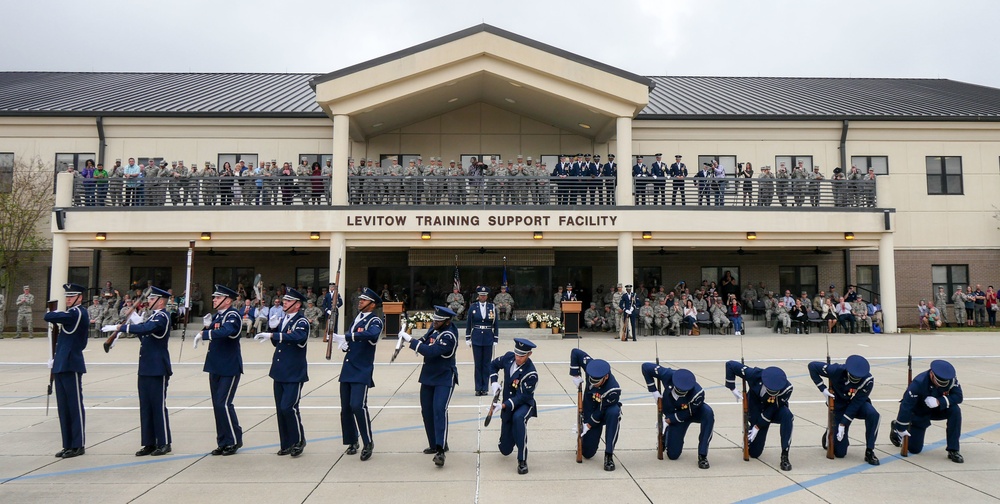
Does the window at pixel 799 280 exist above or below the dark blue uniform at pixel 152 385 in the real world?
above

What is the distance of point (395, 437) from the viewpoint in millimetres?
8430

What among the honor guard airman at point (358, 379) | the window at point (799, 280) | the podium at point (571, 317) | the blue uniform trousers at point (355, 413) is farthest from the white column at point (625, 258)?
the blue uniform trousers at point (355, 413)

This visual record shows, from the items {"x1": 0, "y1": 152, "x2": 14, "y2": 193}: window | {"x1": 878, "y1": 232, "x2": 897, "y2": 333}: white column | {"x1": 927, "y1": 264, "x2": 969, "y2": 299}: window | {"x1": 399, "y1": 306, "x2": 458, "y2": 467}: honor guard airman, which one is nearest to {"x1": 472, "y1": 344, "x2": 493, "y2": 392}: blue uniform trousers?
{"x1": 399, "y1": 306, "x2": 458, "y2": 467}: honor guard airman

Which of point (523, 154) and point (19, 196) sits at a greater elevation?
point (523, 154)

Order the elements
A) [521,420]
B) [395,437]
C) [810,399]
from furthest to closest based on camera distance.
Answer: [810,399] < [395,437] < [521,420]

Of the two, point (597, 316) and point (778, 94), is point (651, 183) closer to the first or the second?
point (597, 316)

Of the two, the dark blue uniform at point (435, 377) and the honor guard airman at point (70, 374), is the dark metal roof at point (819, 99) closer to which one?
the dark blue uniform at point (435, 377)

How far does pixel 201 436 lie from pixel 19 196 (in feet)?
71.9

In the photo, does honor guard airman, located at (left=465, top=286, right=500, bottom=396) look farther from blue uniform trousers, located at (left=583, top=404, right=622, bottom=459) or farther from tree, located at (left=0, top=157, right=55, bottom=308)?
tree, located at (left=0, top=157, right=55, bottom=308)

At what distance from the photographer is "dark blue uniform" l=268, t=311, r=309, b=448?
7.49 m

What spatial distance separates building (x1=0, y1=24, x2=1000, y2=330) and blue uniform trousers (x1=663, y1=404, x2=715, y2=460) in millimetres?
14339

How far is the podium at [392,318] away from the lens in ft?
70.8

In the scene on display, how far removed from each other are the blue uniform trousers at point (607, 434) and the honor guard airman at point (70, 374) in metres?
6.33

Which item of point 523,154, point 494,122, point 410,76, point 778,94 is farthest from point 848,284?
point 410,76
